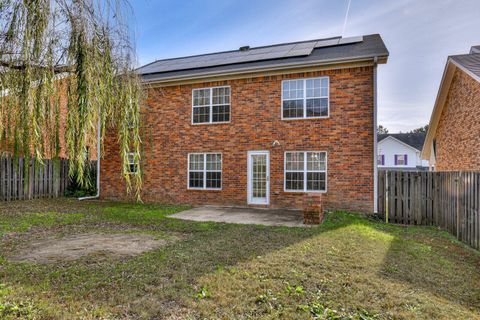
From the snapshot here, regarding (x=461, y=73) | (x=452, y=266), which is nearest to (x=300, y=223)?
(x=452, y=266)

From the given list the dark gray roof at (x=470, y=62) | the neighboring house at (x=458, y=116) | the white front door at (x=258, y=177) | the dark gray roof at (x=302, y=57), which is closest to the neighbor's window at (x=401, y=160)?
the neighboring house at (x=458, y=116)

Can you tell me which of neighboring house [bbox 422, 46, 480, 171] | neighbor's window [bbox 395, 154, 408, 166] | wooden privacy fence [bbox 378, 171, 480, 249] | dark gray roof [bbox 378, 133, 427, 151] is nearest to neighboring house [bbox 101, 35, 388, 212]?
wooden privacy fence [bbox 378, 171, 480, 249]

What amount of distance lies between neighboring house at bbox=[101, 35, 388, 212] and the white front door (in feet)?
0.13

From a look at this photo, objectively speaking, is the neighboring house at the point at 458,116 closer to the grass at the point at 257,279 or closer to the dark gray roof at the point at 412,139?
the grass at the point at 257,279

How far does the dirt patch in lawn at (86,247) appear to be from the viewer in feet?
16.7

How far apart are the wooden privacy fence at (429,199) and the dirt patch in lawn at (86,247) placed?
7.02 meters

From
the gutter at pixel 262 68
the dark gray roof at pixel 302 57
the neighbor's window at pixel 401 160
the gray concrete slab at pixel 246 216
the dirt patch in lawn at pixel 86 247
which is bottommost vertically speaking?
the gray concrete slab at pixel 246 216

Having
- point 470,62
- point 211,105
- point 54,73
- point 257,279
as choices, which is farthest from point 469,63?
point 54,73

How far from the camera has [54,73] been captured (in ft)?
10.2

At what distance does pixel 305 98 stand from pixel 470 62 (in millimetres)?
6159

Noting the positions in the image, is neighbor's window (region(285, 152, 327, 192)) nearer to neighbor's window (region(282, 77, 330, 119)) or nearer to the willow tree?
neighbor's window (region(282, 77, 330, 119))

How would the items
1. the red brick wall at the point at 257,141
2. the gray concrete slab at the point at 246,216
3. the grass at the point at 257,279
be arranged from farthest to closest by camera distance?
1. the red brick wall at the point at 257,141
2. the gray concrete slab at the point at 246,216
3. the grass at the point at 257,279

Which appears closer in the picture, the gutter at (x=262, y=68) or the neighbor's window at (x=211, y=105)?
the gutter at (x=262, y=68)

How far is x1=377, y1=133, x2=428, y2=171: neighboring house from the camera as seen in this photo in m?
34.1
